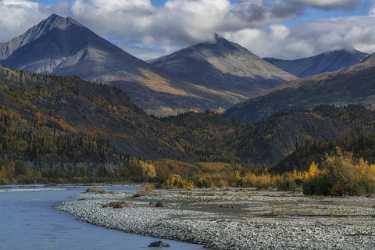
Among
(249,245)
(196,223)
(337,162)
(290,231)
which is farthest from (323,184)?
(249,245)

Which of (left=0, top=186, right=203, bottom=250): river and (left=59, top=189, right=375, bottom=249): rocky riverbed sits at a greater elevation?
(left=59, top=189, right=375, bottom=249): rocky riverbed

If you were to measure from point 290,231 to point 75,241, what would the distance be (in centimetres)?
1535

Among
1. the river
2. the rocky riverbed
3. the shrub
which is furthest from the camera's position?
the shrub

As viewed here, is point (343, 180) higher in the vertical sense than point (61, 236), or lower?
higher

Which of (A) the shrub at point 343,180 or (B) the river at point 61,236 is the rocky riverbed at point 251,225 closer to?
(B) the river at point 61,236

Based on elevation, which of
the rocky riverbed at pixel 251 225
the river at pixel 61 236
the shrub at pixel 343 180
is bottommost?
the river at pixel 61 236

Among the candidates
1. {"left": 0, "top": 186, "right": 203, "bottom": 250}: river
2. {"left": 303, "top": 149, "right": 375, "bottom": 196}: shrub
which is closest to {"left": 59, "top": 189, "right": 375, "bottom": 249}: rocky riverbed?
{"left": 0, "top": 186, "right": 203, "bottom": 250}: river

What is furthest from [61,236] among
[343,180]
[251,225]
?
[343,180]

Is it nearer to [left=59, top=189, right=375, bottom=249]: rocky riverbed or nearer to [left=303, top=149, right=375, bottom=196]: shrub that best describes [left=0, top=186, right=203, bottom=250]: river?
[left=59, top=189, right=375, bottom=249]: rocky riverbed

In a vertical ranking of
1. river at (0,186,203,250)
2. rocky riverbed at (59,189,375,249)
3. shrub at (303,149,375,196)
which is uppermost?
shrub at (303,149,375,196)

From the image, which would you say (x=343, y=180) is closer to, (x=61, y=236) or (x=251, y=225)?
(x=251, y=225)

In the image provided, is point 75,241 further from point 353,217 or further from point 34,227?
point 353,217

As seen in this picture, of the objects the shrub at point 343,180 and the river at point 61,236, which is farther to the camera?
the shrub at point 343,180

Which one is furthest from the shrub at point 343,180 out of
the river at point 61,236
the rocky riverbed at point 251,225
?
the river at point 61,236
